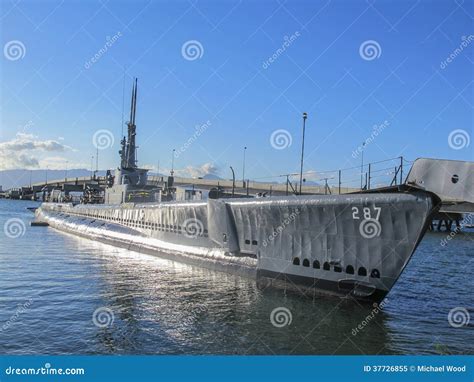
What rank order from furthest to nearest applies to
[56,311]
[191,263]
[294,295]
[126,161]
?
[126,161], [191,263], [294,295], [56,311]

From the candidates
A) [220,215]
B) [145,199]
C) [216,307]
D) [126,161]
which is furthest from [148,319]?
[126,161]

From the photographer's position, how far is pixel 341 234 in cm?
1509

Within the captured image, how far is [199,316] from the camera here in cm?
1350

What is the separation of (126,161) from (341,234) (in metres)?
32.4

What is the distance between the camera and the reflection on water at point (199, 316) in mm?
11141

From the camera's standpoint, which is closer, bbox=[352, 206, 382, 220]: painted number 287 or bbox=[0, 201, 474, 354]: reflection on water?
bbox=[0, 201, 474, 354]: reflection on water

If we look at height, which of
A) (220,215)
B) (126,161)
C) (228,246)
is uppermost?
(126,161)

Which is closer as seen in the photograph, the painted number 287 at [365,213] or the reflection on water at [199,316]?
the reflection on water at [199,316]

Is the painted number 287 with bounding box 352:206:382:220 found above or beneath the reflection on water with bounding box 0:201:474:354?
above

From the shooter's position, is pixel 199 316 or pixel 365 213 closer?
pixel 199 316

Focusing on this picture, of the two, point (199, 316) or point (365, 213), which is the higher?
point (365, 213)

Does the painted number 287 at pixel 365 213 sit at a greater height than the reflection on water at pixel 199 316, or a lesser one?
greater

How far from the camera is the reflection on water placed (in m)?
11.1

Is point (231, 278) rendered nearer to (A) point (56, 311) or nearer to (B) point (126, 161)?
(A) point (56, 311)
